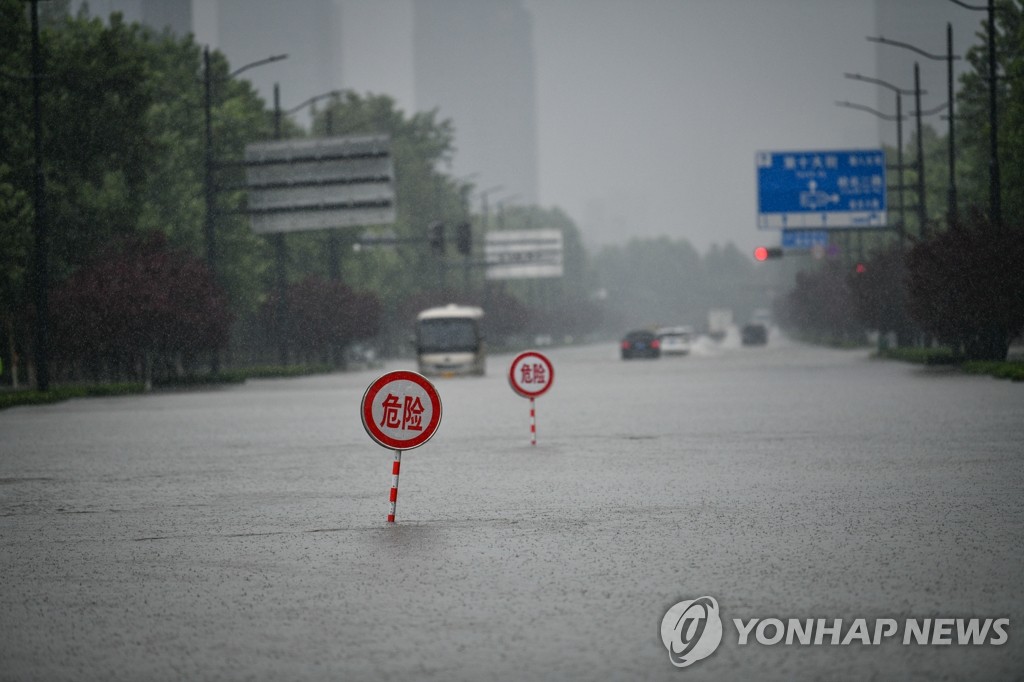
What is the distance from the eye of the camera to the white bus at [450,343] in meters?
55.6

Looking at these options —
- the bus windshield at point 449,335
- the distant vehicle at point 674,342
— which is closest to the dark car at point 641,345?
the distant vehicle at point 674,342

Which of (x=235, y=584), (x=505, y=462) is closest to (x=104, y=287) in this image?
(x=505, y=462)

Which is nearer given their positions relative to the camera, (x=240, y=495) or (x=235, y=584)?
(x=235, y=584)

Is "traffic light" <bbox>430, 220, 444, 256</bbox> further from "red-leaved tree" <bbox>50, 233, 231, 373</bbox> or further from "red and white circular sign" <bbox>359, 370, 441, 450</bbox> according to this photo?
"red and white circular sign" <bbox>359, 370, 441, 450</bbox>

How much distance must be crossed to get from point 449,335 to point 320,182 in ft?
27.9

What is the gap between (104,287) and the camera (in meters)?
45.4

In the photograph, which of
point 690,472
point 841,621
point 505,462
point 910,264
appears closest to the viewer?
point 841,621

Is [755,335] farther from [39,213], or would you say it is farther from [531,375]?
[531,375]

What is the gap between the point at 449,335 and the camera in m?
56.6

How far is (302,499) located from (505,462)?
411 cm

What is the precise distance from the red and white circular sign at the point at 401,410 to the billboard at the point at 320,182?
37624 millimetres

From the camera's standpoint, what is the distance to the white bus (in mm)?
55594

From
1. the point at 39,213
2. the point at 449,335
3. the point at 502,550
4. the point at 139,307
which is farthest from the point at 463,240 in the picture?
the point at 502,550

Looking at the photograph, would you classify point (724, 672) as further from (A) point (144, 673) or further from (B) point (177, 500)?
(B) point (177, 500)
